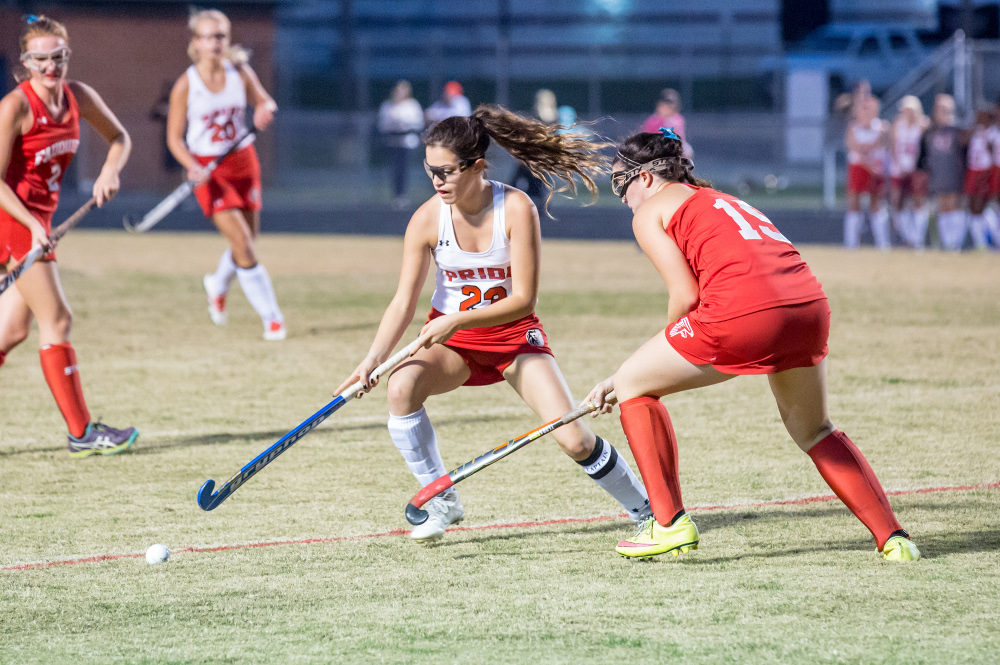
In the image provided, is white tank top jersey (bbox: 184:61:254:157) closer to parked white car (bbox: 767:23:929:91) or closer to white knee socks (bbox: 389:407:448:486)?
white knee socks (bbox: 389:407:448:486)

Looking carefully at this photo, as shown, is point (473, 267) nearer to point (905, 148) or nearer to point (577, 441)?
point (577, 441)

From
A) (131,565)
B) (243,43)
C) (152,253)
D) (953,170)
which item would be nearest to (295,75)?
(243,43)

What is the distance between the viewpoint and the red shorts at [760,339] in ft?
14.6

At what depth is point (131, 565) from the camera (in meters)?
4.73

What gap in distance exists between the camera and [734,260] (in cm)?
452

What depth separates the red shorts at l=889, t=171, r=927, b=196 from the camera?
17438 mm

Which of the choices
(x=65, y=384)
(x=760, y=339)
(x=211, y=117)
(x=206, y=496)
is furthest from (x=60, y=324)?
(x=211, y=117)

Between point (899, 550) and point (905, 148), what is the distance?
13787 mm

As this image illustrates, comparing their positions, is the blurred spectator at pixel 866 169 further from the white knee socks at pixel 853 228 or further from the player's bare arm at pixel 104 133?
the player's bare arm at pixel 104 133

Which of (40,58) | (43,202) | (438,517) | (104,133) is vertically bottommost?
(438,517)

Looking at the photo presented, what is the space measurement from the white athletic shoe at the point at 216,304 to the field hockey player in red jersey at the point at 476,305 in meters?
5.88

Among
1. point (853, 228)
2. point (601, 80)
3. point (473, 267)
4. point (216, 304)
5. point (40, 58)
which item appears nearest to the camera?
point (473, 267)

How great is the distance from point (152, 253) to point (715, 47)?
881 inches

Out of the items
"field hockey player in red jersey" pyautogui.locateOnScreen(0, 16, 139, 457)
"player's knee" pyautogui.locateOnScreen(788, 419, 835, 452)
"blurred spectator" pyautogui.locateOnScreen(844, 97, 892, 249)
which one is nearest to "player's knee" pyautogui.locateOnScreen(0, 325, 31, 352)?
"field hockey player in red jersey" pyautogui.locateOnScreen(0, 16, 139, 457)
